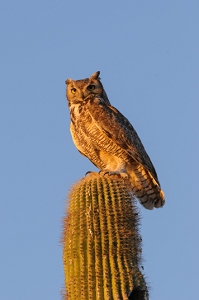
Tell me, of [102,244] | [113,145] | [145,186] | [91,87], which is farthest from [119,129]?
[102,244]

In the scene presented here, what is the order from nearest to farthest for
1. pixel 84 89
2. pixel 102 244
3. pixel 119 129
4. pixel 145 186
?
1. pixel 102 244
2. pixel 145 186
3. pixel 119 129
4. pixel 84 89

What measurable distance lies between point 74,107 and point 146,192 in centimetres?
181

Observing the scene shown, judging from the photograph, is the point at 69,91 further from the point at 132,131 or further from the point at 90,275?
the point at 90,275

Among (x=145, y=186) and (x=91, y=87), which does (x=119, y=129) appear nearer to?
(x=145, y=186)

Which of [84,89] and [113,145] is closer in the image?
[113,145]

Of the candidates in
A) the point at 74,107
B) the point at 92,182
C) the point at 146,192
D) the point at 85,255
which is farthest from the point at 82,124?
the point at 85,255

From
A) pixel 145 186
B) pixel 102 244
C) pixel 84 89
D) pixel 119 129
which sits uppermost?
pixel 84 89

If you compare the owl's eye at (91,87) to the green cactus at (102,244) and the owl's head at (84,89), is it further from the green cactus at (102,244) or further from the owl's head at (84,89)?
the green cactus at (102,244)

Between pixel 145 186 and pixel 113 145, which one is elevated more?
pixel 113 145

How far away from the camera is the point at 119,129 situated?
1048 centimetres

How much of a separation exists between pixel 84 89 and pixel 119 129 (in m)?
1.01

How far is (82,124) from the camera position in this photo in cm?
1062

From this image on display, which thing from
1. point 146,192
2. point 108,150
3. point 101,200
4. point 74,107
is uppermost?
point 74,107

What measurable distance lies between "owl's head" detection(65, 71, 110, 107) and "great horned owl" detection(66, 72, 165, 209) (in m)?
0.06
